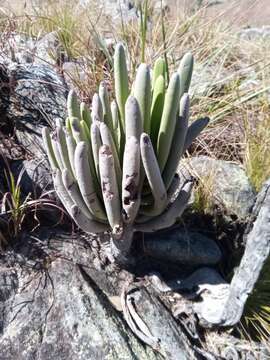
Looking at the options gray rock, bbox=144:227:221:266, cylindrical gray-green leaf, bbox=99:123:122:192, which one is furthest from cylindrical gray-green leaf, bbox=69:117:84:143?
gray rock, bbox=144:227:221:266

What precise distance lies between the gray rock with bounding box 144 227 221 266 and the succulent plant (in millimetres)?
284

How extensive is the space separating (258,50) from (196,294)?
331cm

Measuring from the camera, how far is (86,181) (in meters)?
1.65

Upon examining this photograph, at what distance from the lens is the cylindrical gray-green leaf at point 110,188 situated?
1.56 metres

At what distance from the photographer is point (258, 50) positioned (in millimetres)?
4598

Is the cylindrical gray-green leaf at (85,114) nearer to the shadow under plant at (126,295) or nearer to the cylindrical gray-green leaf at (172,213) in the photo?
the shadow under plant at (126,295)

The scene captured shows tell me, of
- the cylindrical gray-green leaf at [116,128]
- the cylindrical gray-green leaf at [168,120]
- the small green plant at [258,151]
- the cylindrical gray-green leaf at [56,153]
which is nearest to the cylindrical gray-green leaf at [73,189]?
the cylindrical gray-green leaf at [56,153]

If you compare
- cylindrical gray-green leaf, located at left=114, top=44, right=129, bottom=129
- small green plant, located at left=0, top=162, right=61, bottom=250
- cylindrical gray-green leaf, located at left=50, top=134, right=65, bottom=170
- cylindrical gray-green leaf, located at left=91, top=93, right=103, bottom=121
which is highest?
cylindrical gray-green leaf, located at left=114, top=44, right=129, bottom=129

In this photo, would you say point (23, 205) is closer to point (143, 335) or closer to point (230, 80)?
point (143, 335)

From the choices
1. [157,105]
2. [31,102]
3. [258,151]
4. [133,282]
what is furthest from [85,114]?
[258,151]

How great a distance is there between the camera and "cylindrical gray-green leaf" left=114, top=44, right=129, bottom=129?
5.65 ft

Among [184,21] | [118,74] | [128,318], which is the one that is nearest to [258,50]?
[184,21]

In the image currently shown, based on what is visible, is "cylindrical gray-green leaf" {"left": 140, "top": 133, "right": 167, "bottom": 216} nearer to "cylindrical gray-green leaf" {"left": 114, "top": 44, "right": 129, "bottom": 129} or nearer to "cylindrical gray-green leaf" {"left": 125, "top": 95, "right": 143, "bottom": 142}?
"cylindrical gray-green leaf" {"left": 125, "top": 95, "right": 143, "bottom": 142}

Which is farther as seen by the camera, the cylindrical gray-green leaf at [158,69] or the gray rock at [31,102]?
the gray rock at [31,102]
